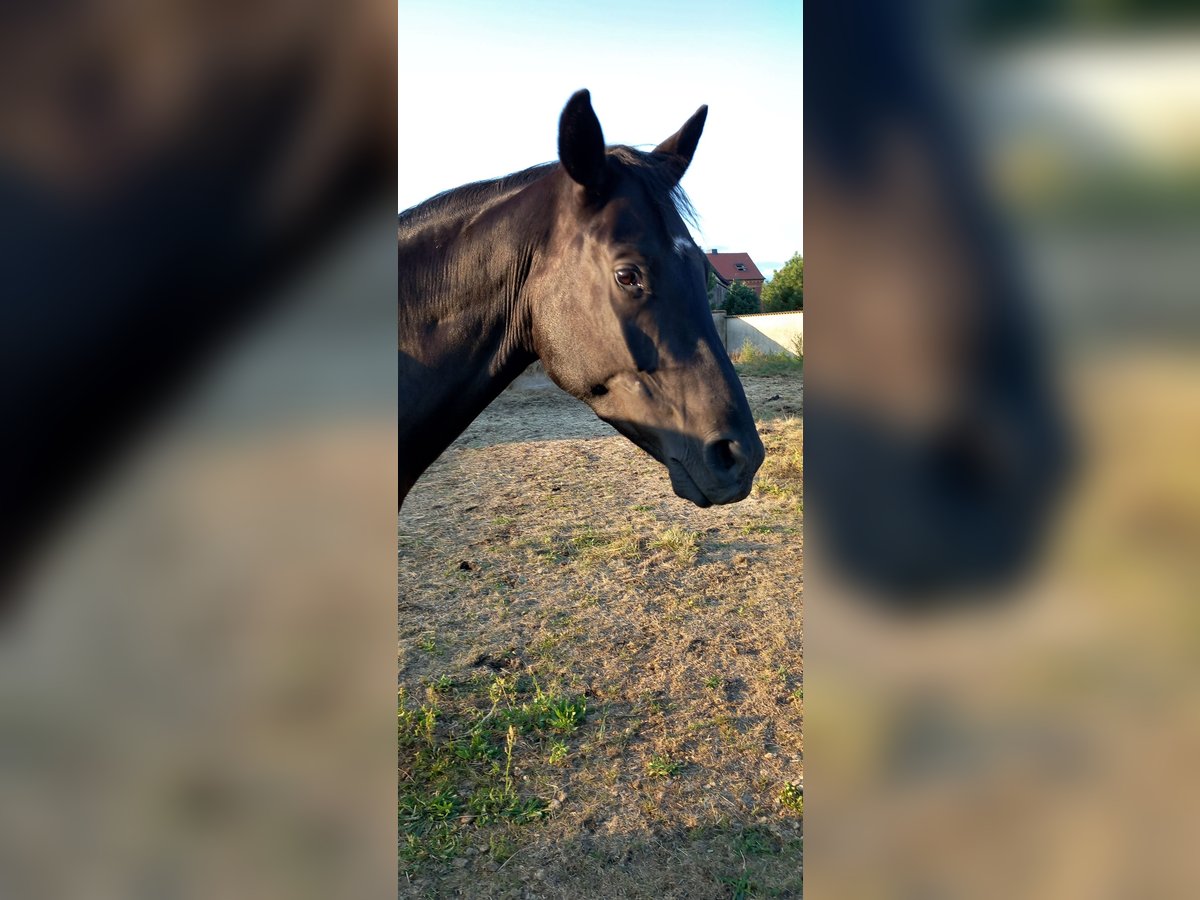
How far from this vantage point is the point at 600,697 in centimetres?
299

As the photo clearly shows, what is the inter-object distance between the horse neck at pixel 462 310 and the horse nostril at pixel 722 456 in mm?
641

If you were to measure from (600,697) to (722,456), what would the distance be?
1.23 meters

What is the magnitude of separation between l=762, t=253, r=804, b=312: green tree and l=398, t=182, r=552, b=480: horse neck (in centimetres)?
1983

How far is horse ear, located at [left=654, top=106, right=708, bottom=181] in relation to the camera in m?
2.69

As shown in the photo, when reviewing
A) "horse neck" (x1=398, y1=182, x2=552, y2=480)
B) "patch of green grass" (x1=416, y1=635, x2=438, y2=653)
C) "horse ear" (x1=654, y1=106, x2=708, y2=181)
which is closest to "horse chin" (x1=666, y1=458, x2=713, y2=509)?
"horse neck" (x1=398, y1=182, x2=552, y2=480)

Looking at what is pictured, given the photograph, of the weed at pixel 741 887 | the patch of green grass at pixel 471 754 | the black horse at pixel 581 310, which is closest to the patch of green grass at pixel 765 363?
the patch of green grass at pixel 471 754

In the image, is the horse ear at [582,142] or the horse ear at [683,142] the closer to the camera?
the horse ear at [582,142]

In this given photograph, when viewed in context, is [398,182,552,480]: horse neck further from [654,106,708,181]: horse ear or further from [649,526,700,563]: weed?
[649,526,700,563]: weed

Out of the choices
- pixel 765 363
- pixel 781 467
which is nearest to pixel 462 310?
pixel 781 467

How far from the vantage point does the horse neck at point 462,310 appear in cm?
234

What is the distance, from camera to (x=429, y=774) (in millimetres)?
2443

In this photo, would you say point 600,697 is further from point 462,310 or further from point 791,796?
point 462,310

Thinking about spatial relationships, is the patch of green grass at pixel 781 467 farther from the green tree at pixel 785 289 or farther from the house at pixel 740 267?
the house at pixel 740 267
